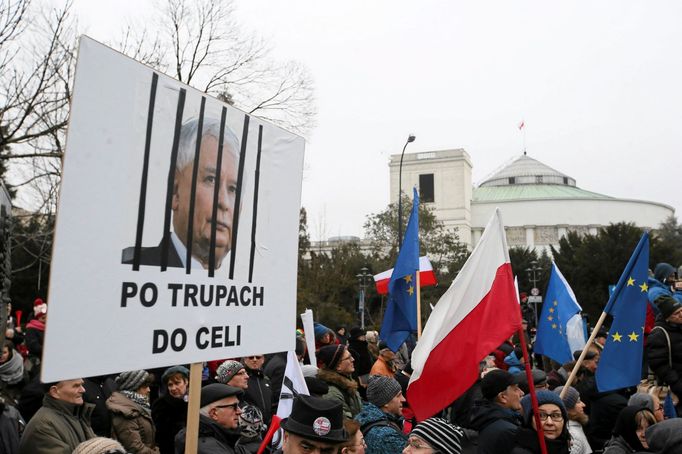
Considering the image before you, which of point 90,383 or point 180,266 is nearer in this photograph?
point 180,266

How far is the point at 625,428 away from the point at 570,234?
53.9m

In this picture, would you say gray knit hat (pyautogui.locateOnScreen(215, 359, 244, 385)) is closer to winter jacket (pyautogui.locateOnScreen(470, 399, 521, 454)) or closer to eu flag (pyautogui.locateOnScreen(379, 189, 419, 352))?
winter jacket (pyautogui.locateOnScreen(470, 399, 521, 454))

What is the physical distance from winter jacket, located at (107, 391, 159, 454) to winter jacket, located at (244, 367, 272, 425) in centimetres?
138

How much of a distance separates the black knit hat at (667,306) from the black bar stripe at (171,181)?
5.37m

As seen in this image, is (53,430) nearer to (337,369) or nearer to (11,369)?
(11,369)

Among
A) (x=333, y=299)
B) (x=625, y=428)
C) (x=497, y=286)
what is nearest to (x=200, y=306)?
(x=497, y=286)

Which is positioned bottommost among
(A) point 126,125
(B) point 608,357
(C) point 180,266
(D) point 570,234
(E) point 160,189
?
(B) point 608,357

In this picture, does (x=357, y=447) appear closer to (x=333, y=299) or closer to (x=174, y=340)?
(x=174, y=340)

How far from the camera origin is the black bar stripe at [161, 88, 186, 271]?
293cm

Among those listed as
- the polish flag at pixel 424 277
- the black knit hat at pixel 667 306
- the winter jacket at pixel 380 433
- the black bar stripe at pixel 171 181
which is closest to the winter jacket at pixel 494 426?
the winter jacket at pixel 380 433

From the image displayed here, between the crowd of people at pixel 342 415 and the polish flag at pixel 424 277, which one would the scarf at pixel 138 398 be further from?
the polish flag at pixel 424 277

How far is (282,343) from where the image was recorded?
3.56 meters

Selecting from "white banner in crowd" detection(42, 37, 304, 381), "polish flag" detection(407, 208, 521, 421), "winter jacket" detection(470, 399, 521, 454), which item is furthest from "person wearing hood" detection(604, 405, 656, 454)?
"white banner in crowd" detection(42, 37, 304, 381)

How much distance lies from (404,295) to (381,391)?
13.2 feet
